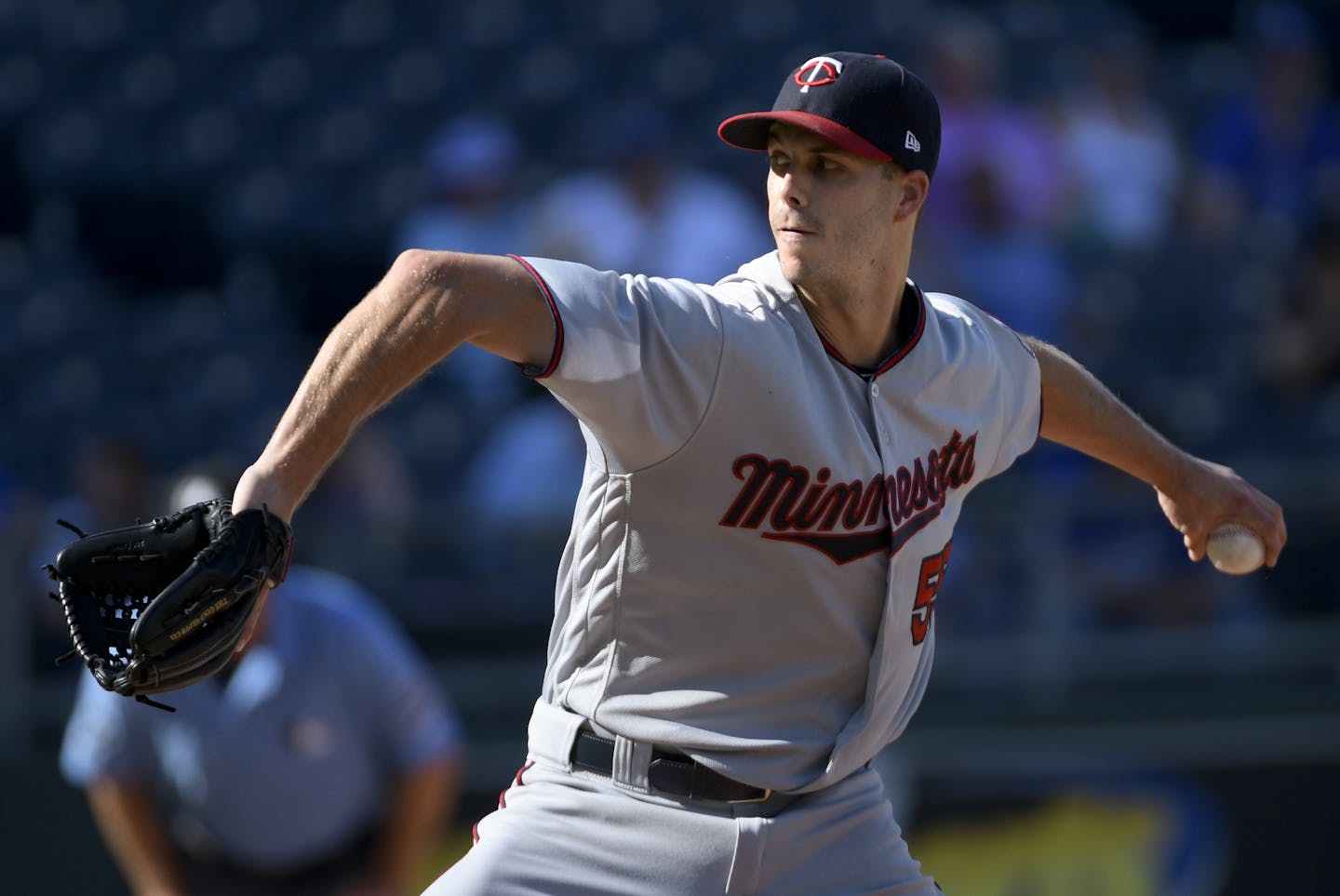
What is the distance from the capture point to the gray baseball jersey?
3.04 metres

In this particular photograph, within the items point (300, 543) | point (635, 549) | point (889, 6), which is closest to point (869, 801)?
point (635, 549)

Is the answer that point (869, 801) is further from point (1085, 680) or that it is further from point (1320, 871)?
point (1320, 871)

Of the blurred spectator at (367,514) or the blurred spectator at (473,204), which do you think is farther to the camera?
the blurred spectator at (473,204)

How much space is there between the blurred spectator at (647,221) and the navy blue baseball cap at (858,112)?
4.39 metres

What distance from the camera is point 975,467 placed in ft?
11.8

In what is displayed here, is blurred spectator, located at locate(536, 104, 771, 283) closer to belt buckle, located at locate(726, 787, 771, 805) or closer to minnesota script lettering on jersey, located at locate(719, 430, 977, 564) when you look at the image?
minnesota script lettering on jersey, located at locate(719, 430, 977, 564)

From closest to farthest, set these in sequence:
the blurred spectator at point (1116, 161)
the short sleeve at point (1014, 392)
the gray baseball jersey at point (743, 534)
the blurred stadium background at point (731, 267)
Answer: the gray baseball jersey at point (743, 534)
the short sleeve at point (1014, 392)
the blurred stadium background at point (731, 267)
the blurred spectator at point (1116, 161)

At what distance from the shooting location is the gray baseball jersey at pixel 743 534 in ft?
9.99

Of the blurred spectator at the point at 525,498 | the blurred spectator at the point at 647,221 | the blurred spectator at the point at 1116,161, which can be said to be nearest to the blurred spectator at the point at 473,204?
the blurred spectator at the point at 647,221

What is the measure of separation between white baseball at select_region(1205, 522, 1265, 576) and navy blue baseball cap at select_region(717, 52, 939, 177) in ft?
3.39

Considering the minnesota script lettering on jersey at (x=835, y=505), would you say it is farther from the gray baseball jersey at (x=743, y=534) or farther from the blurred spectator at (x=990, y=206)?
the blurred spectator at (x=990, y=206)

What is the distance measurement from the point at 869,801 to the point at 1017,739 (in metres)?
3.92

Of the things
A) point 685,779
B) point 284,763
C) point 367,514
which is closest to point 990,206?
point 367,514

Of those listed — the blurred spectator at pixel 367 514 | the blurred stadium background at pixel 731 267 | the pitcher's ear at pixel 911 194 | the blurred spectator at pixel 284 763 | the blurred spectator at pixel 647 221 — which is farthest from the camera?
the blurred spectator at pixel 647 221
